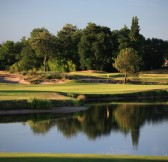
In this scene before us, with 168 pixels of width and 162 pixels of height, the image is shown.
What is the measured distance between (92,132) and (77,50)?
83165mm

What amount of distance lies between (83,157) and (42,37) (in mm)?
83947

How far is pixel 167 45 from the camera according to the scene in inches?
5167

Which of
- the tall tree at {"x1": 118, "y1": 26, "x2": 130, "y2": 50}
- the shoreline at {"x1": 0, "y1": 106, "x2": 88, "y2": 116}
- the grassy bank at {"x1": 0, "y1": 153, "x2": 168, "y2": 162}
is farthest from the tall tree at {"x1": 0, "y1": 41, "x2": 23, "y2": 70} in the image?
the grassy bank at {"x1": 0, "y1": 153, "x2": 168, "y2": 162}

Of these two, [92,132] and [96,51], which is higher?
[96,51]

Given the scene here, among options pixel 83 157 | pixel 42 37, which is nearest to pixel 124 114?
pixel 83 157

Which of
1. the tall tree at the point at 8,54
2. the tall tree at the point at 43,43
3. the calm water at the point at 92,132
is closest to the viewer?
the calm water at the point at 92,132

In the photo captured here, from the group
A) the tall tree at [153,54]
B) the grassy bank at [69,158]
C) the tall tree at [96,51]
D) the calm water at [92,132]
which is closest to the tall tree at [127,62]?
the tall tree at [96,51]

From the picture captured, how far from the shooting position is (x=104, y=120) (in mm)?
44062

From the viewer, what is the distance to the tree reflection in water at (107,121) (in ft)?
120

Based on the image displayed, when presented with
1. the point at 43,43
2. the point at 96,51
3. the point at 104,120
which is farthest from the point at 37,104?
the point at 96,51

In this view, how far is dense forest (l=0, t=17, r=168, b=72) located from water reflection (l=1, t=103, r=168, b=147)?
5486 cm

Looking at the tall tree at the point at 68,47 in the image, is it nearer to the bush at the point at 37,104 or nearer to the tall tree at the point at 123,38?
the tall tree at the point at 123,38

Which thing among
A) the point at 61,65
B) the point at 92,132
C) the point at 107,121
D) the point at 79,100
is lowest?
the point at 107,121

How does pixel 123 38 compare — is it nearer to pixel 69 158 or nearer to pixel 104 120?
pixel 104 120
